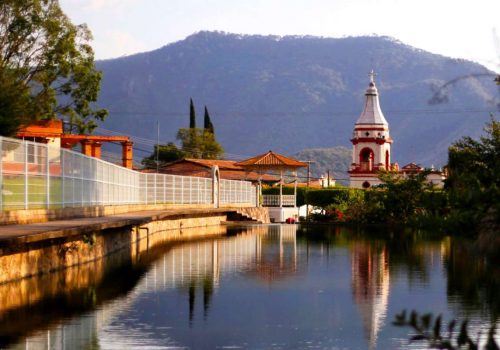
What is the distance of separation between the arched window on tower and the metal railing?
178 ft

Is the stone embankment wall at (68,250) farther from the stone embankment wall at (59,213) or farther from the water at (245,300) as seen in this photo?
the stone embankment wall at (59,213)

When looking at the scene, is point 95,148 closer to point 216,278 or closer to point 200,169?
point 200,169

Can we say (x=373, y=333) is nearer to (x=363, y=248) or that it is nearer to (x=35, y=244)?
(x=35, y=244)

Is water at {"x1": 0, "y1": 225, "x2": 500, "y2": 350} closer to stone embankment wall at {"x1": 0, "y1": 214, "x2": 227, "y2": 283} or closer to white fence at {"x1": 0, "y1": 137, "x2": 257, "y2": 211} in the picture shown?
stone embankment wall at {"x1": 0, "y1": 214, "x2": 227, "y2": 283}

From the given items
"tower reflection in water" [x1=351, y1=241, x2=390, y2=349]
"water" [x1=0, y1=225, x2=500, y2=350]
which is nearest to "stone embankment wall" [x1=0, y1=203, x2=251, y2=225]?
"water" [x1=0, y1=225, x2=500, y2=350]

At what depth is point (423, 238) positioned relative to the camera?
46812 mm

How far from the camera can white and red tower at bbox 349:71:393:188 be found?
133 meters

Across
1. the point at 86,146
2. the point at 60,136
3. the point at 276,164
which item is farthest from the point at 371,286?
the point at 86,146

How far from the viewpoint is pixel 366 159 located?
137 m

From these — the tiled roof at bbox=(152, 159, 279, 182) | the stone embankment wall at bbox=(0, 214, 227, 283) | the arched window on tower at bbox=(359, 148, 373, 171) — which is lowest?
the stone embankment wall at bbox=(0, 214, 227, 283)

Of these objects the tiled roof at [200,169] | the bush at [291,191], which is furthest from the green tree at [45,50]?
the tiled roof at [200,169]

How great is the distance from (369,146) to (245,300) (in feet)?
385

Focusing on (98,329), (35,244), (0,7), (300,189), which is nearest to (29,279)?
(35,244)

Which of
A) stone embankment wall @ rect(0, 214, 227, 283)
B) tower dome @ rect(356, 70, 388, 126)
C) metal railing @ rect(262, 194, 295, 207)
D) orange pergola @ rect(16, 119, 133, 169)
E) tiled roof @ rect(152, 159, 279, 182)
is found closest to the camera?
stone embankment wall @ rect(0, 214, 227, 283)
